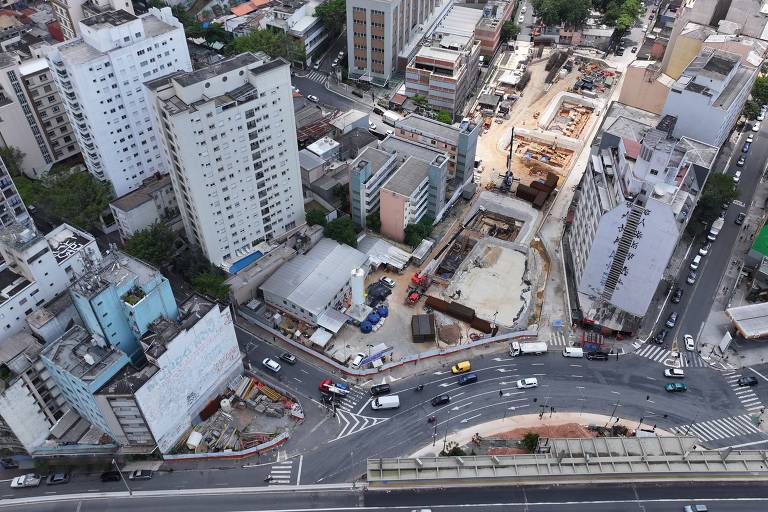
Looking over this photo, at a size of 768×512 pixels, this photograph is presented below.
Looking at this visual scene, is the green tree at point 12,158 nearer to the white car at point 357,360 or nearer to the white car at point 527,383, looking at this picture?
the white car at point 357,360

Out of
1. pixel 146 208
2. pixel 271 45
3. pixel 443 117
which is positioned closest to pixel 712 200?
pixel 443 117

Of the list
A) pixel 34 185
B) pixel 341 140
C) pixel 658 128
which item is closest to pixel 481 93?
pixel 341 140

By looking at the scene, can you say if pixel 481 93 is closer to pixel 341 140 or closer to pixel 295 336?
pixel 341 140

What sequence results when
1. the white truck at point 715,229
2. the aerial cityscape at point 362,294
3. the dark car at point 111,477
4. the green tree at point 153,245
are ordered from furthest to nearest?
the white truck at point 715,229
the green tree at point 153,245
the dark car at point 111,477
the aerial cityscape at point 362,294

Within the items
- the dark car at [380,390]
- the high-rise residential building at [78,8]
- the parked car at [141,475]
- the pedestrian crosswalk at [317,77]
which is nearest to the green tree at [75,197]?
the high-rise residential building at [78,8]

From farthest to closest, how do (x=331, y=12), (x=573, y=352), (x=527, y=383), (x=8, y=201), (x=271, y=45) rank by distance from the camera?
(x=331, y=12) < (x=271, y=45) < (x=8, y=201) < (x=573, y=352) < (x=527, y=383)

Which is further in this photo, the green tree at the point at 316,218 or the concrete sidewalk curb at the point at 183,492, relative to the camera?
the green tree at the point at 316,218

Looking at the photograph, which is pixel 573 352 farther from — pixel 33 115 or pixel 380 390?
pixel 33 115
